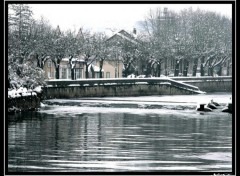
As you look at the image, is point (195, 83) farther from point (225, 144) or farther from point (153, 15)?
point (225, 144)

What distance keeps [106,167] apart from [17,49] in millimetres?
24573

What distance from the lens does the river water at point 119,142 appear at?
41.2 ft

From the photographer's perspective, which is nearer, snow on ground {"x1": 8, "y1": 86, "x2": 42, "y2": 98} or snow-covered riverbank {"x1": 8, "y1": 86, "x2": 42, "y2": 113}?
snow-covered riverbank {"x1": 8, "y1": 86, "x2": 42, "y2": 113}

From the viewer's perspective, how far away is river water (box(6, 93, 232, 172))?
1257 cm

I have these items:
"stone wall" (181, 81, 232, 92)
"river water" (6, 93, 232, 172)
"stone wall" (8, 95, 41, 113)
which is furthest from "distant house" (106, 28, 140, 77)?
"river water" (6, 93, 232, 172)

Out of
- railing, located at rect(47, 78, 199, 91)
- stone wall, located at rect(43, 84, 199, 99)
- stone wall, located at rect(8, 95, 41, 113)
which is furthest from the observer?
railing, located at rect(47, 78, 199, 91)

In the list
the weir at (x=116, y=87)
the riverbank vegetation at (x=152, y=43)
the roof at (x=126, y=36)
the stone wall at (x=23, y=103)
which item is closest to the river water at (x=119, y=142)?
the stone wall at (x=23, y=103)

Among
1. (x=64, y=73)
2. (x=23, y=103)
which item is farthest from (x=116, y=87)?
(x=23, y=103)

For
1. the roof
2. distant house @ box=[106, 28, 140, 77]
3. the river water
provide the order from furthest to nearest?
the roof, distant house @ box=[106, 28, 140, 77], the river water

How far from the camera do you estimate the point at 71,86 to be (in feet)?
154

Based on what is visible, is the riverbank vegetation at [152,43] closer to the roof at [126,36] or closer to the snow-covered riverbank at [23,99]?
the roof at [126,36]

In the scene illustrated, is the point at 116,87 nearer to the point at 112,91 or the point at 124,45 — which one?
the point at 112,91

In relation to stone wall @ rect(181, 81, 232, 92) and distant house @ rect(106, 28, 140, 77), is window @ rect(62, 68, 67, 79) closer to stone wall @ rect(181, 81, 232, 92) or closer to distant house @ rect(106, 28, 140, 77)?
distant house @ rect(106, 28, 140, 77)

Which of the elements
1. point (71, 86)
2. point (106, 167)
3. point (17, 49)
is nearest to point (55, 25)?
point (71, 86)
